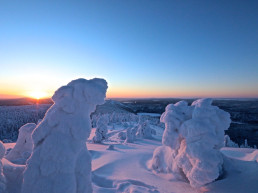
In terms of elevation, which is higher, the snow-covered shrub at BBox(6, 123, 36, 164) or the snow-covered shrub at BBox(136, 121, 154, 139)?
the snow-covered shrub at BBox(6, 123, 36, 164)

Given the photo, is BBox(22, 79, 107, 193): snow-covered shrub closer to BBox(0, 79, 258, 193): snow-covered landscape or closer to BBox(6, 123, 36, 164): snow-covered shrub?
BBox(0, 79, 258, 193): snow-covered landscape

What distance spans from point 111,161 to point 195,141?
634cm

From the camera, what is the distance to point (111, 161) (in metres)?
12.1

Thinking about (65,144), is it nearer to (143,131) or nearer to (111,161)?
(111,161)

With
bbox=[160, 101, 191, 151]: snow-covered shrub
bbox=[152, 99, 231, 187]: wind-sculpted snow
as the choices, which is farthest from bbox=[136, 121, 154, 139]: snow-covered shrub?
bbox=[160, 101, 191, 151]: snow-covered shrub

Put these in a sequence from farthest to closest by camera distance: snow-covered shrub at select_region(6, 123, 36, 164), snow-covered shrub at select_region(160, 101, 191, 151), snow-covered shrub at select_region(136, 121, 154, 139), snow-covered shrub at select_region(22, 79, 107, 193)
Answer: snow-covered shrub at select_region(136, 121, 154, 139) → snow-covered shrub at select_region(160, 101, 191, 151) → snow-covered shrub at select_region(6, 123, 36, 164) → snow-covered shrub at select_region(22, 79, 107, 193)

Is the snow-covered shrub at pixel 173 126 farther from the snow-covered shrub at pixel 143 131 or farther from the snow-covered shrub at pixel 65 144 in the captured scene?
the snow-covered shrub at pixel 143 131

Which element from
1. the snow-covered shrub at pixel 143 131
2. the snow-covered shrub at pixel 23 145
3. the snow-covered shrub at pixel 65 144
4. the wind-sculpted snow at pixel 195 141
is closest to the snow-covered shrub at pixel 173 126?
the wind-sculpted snow at pixel 195 141

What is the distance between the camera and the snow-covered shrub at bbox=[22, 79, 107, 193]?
4.18 m

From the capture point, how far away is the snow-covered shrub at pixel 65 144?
418cm

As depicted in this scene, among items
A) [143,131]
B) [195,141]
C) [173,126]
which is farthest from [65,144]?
[143,131]

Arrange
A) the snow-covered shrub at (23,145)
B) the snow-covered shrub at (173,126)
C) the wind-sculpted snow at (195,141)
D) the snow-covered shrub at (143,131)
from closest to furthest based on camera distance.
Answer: the wind-sculpted snow at (195,141), the snow-covered shrub at (23,145), the snow-covered shrub at (173,126), the snow-covered shrub at (143,131)

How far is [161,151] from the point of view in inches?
449

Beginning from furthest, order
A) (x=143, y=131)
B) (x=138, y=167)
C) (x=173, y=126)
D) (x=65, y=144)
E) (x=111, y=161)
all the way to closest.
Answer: (x=143, y=131) < (x=111, y=161) < (x=138, y=167) < (x=173, y=126) < (x=65, y=144)
